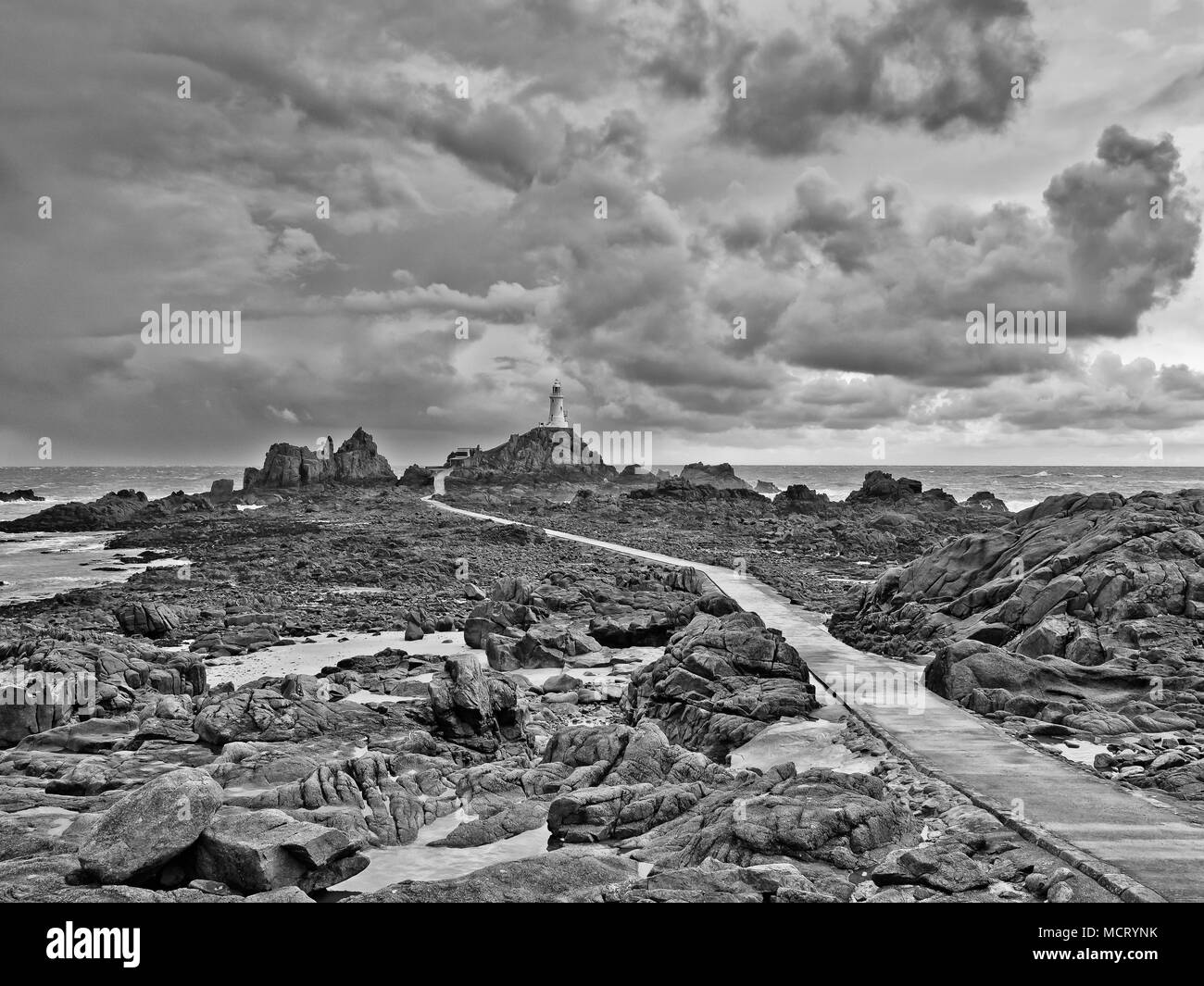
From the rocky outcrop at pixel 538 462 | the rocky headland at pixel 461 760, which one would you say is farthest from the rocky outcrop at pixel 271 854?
the rocky outcrop at pixel 538 462

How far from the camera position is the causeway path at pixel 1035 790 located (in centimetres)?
971

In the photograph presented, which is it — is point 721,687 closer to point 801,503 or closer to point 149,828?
point 149,828

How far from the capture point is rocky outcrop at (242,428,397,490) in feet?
391

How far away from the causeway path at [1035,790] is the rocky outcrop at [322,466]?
11026cm

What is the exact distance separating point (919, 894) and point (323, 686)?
15547 mm

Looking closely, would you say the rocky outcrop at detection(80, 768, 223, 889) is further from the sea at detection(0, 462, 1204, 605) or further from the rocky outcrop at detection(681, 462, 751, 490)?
the rocky outcrop at detection(681, 462, 751, 490)

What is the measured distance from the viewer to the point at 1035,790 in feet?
40.5

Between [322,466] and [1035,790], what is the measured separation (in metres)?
123

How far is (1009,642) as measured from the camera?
2236 centimetres

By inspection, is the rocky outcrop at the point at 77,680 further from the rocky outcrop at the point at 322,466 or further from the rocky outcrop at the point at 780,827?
the rocky outcrop at the point at 322,466

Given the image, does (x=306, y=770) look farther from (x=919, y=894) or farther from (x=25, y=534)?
(x=25, y=534)

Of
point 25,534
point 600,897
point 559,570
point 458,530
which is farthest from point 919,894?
point 25,534

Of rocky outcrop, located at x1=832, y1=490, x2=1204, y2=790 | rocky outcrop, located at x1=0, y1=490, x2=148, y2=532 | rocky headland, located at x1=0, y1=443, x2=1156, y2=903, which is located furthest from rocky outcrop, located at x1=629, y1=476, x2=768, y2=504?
rocky outcrop, located at x1=832, y1=490, x2=1204, y2=790

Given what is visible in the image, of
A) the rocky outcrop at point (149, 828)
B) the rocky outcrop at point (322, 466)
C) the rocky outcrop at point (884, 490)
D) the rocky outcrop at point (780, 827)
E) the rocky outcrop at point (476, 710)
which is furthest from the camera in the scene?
the rocky outcrop at point (322, 466)
